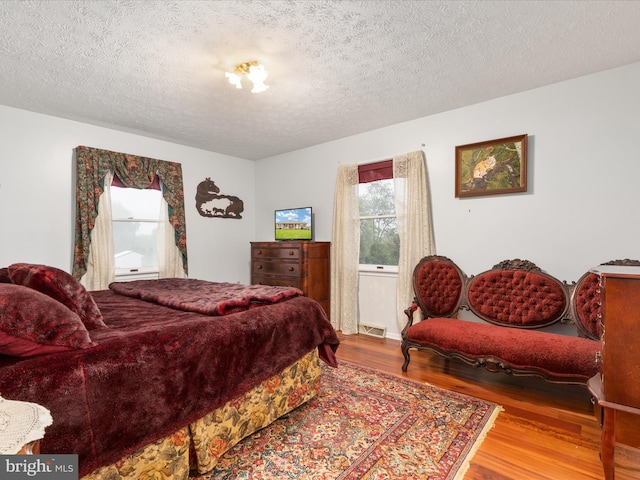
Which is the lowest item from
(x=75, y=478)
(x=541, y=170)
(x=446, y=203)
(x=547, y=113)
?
(x=75, y=478)

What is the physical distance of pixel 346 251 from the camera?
4.46m

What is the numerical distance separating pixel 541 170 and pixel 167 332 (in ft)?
11.2

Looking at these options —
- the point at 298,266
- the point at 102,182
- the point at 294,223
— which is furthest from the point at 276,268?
the point at 102,182

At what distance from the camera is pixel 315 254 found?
452 centimetres

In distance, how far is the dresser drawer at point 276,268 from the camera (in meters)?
4.43

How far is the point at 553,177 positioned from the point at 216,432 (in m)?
3.43

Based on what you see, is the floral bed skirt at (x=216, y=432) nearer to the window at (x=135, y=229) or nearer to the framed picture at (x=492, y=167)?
the framed picture at (x=492, y=167)

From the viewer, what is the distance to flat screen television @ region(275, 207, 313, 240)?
4.86m

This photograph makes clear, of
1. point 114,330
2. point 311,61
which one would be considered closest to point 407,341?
point 114,330

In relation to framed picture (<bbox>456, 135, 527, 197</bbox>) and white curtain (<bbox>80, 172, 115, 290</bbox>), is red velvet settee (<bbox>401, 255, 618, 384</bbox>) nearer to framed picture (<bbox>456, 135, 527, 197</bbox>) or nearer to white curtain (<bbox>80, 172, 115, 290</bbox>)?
framed picture (<bbox>456, 135, 527, 197</bbox>)

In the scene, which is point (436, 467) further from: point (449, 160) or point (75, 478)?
point (449, 160)

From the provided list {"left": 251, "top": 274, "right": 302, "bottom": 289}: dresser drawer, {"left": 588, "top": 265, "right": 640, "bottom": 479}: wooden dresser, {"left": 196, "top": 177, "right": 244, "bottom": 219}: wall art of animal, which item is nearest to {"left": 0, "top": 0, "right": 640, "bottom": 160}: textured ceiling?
{"left": 196, "top": 177, "right": 244, "bottom": 219}: wall art of animal

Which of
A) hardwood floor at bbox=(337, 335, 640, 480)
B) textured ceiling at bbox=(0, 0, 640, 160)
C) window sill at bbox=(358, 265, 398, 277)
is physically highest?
textured ceiling at bbox=(0, 0, 640, 160)

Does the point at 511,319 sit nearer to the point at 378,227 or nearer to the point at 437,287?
the point at 437,287
